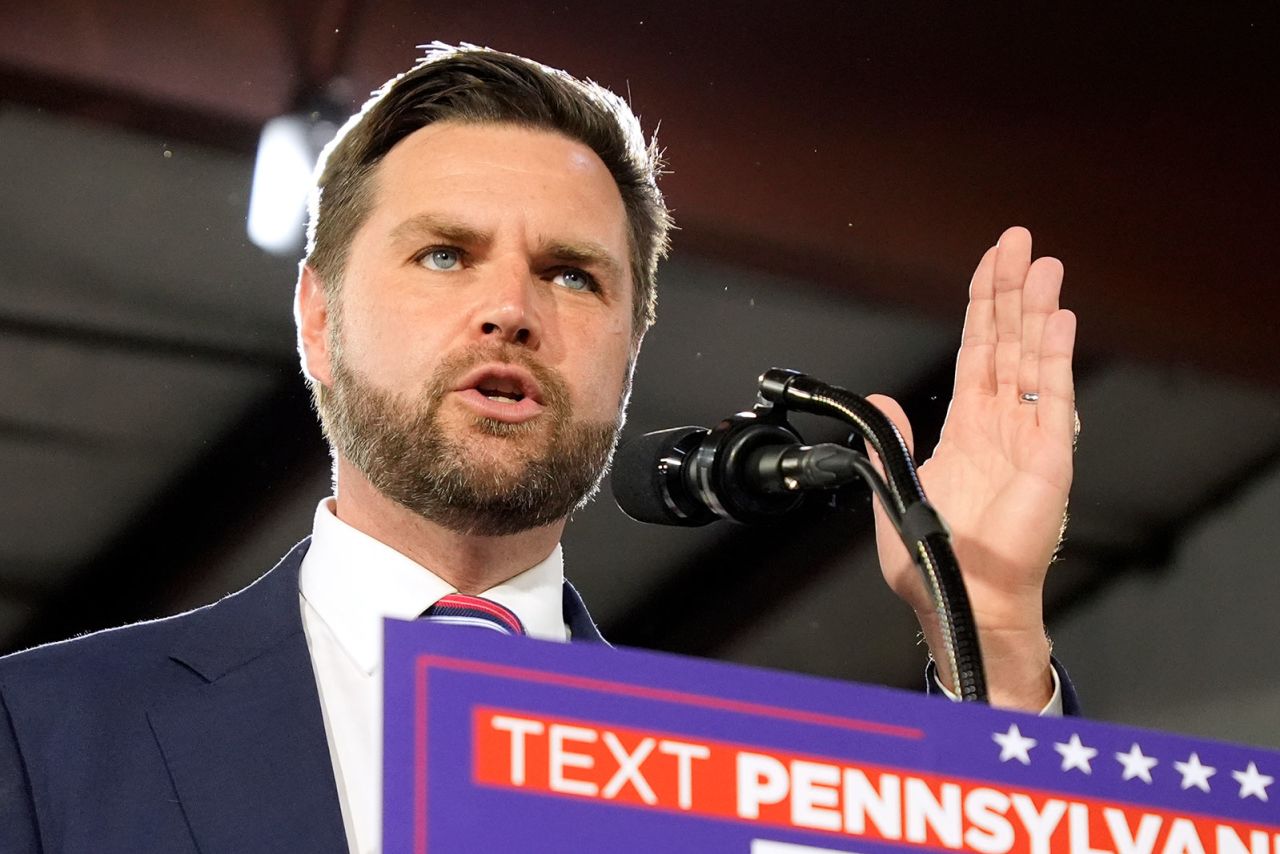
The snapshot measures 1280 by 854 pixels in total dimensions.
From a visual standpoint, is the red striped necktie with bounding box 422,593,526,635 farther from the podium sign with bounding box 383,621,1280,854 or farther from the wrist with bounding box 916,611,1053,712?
the podium sign with bounding box 383,621,1280,854

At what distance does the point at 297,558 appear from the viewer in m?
1.63

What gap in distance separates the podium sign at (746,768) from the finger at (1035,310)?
88 centimetres

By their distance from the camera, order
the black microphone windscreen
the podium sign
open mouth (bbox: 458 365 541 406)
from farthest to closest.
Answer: open mouth (bbox: 458 365 541 406) < the black microphone windscreen < the podium sign

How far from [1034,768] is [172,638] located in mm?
895

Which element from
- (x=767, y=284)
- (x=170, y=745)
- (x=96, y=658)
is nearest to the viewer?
(x=170, y=745)

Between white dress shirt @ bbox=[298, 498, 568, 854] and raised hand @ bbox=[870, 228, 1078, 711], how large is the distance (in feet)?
1.11

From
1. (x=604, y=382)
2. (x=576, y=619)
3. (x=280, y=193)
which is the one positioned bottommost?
(x=576, y=619)

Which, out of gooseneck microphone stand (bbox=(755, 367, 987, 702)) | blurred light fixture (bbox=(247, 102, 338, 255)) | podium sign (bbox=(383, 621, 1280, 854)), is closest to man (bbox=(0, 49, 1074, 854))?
blurred light fixture (bbox=(247, 102, 338, 255))

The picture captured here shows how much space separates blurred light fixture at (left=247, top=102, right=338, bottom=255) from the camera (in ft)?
7.03

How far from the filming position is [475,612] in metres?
1.57

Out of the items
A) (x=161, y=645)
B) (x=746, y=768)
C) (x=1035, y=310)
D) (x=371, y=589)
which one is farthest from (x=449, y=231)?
(x=746, y=768)

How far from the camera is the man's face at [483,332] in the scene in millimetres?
1563

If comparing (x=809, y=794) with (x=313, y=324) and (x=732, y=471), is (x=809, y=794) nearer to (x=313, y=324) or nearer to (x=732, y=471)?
(x=732, y=471)

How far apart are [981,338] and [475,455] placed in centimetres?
54
